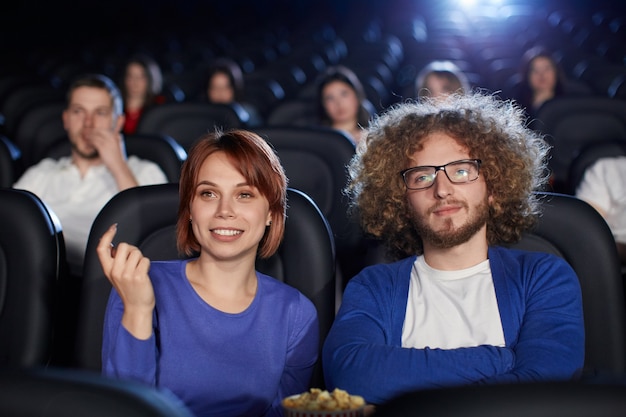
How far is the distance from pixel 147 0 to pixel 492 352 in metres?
13.1

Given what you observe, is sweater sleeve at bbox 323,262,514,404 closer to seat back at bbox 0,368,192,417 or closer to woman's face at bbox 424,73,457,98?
seat back at bbox 0,368,192,417

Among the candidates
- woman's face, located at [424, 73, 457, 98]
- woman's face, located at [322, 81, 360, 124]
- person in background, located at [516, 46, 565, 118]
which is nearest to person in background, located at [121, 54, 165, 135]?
woman's face, located at [322, 81, 360, 124]

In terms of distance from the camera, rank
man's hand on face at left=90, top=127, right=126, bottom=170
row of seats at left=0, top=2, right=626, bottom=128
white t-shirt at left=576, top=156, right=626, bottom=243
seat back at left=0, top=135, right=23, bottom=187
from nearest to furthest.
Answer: white t-shirt at left=576, top=156, right=626, bottom=243 < man's hand on face at left=90, top=127, right=126, bottom=170 < seat back at left=0, top=135, right=23, bottom=187 < row of seats at left=0, top=2, right=626, bottom=128

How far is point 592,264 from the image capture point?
1.90 meters

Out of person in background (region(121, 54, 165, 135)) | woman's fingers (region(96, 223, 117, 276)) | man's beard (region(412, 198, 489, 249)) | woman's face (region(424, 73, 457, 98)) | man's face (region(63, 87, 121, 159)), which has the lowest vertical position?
woman's fingers (region(96, 223, 117, 276))

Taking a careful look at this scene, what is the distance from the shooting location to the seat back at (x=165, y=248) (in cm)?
188

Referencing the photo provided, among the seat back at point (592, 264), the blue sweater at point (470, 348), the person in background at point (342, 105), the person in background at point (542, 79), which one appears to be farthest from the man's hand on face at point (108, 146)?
the person in background at point (542, 79)

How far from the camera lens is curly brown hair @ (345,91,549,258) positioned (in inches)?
76.6

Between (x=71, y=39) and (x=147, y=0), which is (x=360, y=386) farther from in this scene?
(x=147, y=0)

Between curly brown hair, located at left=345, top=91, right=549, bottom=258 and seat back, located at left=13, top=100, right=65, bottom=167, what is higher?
seat back, located at left=13, top=100, right=65, bottom=167

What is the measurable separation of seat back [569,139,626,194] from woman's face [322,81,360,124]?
1731mm

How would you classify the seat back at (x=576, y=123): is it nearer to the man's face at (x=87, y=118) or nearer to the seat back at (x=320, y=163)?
the seat back at (x=320, y=163)

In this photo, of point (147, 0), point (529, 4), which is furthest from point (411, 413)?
point (529, 4)

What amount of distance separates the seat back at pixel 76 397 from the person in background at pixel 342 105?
3650 millimetres
